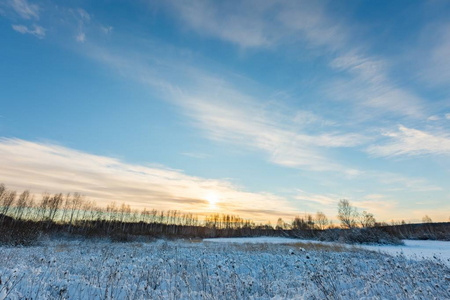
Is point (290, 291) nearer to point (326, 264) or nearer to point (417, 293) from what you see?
point (417, 293)

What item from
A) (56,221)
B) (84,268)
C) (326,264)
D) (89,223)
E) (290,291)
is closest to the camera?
(290,291)

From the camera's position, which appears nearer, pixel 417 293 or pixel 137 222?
pixel 417 293

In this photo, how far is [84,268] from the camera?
10.4m

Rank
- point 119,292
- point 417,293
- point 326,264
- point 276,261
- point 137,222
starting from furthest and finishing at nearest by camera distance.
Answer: point 137,222, point 276,261, point 326,264, point 119,292, point 417,293

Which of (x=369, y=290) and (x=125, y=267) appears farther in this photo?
(x=125, y=267)

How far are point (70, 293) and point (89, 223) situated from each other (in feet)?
319

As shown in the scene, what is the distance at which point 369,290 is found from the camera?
23.4 ft

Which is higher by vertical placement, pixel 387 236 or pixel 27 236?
pixel 387 236

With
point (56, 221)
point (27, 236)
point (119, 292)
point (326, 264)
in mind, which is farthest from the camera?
point (56, 221)

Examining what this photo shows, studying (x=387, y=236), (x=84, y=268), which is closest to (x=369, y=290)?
(x=84, y=268)

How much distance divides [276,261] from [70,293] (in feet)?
35.0

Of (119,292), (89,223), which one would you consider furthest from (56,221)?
(119,292)

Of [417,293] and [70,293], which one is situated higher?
[417,293]

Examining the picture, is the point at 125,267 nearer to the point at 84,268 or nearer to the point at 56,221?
the point at 84,268
